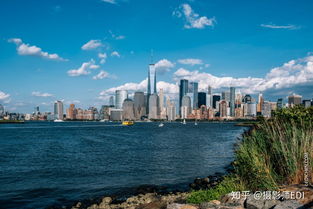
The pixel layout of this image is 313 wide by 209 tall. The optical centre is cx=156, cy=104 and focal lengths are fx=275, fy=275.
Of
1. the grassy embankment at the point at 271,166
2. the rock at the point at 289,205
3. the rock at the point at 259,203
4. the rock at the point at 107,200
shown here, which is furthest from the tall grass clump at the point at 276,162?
the rock at the point at 107,200

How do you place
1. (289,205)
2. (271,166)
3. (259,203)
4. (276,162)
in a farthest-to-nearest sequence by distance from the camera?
1. (276,162)
2. (271,166)
3. (259,203)
4. (289,205)

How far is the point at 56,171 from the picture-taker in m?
31.8

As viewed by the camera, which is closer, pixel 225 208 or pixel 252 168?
pixel 225 208

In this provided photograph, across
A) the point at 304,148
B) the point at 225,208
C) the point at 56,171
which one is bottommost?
the point at 56,171

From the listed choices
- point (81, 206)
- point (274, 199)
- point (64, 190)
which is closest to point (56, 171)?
point (64, 190)

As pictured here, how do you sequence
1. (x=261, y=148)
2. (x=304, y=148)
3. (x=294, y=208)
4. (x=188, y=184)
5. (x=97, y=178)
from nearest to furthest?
(x=294, y=208)
(x=304, y=148)
(x=261, y=148)
(x=188, y=184)
(x=97, y=178)

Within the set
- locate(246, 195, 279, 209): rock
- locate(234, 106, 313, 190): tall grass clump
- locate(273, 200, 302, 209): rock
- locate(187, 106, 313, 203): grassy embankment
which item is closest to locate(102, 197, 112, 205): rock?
locate(187, 106, 313, 203): grassy embankment

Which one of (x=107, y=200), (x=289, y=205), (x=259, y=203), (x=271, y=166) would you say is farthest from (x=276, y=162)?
(x=107, y=200)

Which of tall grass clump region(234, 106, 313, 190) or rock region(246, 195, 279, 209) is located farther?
tall grass clump region(234, 106, 313, 190)

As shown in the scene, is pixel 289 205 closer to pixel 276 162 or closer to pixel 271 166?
pixel 271 166

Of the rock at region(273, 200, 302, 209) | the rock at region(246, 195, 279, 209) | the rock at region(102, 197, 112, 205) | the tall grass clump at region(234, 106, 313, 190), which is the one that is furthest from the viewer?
the rock at region(102, 197, 112, 205)

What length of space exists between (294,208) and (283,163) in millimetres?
4457

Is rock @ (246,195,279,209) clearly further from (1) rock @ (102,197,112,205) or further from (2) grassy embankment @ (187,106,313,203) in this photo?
(1) rock @ (102,197,112,205)

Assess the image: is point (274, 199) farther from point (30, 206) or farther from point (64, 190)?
point (64, 190)
